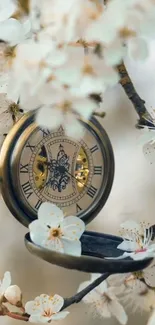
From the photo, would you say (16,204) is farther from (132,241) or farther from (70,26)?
(70,26)

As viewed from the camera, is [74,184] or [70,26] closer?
[70,26]

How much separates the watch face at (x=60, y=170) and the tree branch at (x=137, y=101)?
0.07m

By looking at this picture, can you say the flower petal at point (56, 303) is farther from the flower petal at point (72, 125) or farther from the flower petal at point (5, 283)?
the flower petal at point (72, 125)

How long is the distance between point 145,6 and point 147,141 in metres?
0.35

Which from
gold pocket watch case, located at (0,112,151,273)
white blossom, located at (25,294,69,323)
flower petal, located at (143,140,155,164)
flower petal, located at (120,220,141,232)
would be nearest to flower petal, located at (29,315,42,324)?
white blossom, located at (25,294,69,323)

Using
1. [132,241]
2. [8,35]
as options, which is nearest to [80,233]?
[132,241]

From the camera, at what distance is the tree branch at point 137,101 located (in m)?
0.84

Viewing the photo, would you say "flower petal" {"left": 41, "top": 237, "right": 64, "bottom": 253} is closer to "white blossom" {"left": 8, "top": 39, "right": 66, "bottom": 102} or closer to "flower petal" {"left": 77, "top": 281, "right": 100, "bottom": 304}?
"flower petal" {"left": 77, "top": 281, "right": 100, "bottom": 304}

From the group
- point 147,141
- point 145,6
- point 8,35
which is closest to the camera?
point 145,6

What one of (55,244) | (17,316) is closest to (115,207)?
(55,244)

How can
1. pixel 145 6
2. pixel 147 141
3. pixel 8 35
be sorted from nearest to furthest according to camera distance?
pixel 145 6
pixel 8 35
pixel 147 141

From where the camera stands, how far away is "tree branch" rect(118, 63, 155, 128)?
841 millimetres

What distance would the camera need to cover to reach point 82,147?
0.89 meters

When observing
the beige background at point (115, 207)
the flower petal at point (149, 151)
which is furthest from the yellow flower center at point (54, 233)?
the flower petal at point (149, 151)
